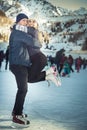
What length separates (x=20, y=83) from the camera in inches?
81.0

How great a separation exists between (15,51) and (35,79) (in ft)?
0.72

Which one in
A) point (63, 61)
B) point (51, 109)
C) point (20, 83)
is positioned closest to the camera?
point (20, 83)

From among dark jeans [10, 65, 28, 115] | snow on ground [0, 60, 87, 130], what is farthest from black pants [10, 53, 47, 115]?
snow on ground [0, 60, 87, 130]

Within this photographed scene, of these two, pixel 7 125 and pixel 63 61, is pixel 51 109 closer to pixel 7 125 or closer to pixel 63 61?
pixel 7 125

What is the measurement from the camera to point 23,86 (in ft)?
6.75

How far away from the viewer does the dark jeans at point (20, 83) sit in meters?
2.06

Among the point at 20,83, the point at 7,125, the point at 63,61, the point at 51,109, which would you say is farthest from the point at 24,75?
the point at 63,61

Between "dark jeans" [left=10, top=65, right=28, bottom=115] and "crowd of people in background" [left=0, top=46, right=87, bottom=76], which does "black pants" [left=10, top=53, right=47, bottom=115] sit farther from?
"crowd of people in background" [left=0, top=46, right=87, bottom=76]

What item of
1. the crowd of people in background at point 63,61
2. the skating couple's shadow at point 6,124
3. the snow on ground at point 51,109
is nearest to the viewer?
the skating couple's shadow at point 6,124

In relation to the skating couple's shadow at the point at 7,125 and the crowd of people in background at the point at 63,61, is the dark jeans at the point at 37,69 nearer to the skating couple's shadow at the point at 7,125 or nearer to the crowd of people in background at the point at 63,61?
the skating couple's shadow at the point at 7,125

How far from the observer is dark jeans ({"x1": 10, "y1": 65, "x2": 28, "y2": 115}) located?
2.06 m

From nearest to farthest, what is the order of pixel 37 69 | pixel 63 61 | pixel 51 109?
pixel 37 69 → pixel 51 109 → pixel 63 61

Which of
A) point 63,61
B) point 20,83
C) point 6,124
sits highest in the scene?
point 20,83

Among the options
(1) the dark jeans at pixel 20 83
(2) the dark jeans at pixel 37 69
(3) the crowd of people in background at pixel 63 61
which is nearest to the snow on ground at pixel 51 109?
(1) the dark jeans at pixel 20 83
